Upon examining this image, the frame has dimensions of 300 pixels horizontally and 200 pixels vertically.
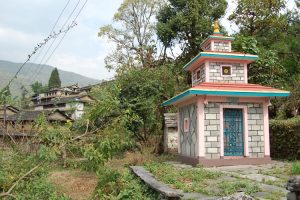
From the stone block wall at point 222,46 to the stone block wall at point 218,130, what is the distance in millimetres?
2880

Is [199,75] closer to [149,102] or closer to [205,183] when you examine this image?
[149,102]

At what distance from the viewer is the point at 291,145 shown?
11.9 m

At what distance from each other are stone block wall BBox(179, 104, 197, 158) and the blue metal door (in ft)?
3.44

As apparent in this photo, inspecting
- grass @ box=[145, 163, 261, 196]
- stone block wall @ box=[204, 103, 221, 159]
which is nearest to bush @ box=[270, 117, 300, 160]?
stone block wall @ box=[204, 103, 221, 159]

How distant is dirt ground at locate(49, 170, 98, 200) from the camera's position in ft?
29.1

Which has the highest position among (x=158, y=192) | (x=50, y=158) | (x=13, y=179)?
(x=50, y=158)

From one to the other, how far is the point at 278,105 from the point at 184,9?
424 inches

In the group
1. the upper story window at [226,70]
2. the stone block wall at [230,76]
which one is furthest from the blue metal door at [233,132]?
the upper story window at [226,70]

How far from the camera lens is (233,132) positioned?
11.2 meters

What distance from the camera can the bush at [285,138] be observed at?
38.0 feet

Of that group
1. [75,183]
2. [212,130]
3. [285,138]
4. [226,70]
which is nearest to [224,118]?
[212,130]

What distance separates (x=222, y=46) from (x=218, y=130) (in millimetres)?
4010

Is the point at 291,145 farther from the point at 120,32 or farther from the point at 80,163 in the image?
the point at 120,32

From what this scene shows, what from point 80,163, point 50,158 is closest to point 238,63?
point 80,163
